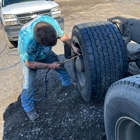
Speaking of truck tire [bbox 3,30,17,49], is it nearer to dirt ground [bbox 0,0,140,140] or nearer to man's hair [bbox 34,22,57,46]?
dirt ground [bbox 0,0,140,140]

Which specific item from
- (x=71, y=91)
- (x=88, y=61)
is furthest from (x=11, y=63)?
(x=88, y=61)

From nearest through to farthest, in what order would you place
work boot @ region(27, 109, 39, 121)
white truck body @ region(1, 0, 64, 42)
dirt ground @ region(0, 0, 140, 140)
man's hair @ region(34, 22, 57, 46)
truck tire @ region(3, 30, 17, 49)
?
man's hair @ region(34, 22, 57, 46), dirt ground @ region(0, 0, 140, 140), work boot @ region(27, 109, 39, 121), white truck body @ region(1, 0, 64, 42), truck tire @ region(3, 30, 17, 49)

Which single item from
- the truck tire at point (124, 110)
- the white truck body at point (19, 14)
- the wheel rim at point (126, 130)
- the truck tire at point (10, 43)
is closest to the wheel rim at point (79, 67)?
the truck tire at point (124, 110)

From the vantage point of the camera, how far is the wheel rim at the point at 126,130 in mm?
1602

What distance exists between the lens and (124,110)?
4.95 feet

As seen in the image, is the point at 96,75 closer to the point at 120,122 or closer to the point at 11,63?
the point at 120,122

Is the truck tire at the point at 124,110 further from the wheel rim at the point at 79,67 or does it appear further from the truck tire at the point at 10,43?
the truck tire at the point at 10,43

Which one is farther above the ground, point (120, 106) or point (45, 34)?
point (45, 34)

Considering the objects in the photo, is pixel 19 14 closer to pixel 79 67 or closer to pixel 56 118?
pixel 79 67

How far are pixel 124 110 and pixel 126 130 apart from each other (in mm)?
248

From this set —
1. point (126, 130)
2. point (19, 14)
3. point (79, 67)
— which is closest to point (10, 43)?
point (19, 14)

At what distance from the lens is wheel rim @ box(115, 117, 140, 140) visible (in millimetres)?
1602

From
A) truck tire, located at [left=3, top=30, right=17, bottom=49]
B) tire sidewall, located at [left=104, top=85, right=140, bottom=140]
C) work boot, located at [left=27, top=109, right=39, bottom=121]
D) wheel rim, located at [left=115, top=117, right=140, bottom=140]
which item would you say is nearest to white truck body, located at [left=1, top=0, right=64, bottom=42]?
truck tire, located at [left=3, top=30, right=17, bottom=49]

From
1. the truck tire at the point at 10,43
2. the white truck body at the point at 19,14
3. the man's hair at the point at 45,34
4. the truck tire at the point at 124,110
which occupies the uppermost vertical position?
the man's hair at the point at 45,34
